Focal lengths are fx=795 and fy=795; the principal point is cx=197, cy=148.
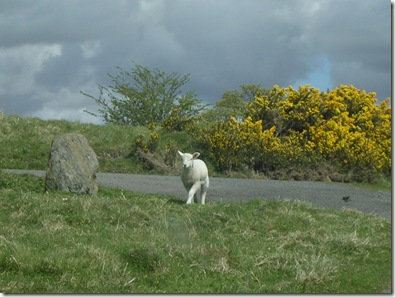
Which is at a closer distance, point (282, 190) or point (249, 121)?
point (282, 190)

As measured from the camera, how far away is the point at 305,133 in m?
33.5

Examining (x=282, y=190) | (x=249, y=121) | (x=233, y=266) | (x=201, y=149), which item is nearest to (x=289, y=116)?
(x=249, y=121)

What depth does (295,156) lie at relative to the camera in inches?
1225

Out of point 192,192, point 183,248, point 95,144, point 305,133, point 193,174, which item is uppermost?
point 305,133

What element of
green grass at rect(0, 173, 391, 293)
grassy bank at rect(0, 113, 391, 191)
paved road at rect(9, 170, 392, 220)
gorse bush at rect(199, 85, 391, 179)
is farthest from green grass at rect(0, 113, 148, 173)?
green grass at rect(0, 173, 391, 293)

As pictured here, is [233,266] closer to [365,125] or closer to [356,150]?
[356,150]

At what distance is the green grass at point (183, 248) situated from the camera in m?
9.50

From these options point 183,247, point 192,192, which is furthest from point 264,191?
point 183,247

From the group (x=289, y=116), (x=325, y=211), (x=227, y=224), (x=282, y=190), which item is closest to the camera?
(x=227, y=224)

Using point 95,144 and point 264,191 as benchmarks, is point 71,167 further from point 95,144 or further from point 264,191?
point 95,144

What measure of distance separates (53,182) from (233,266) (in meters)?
8.02

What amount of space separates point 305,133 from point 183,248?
23.2 metres

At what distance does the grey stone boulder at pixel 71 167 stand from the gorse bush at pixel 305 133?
13131mm

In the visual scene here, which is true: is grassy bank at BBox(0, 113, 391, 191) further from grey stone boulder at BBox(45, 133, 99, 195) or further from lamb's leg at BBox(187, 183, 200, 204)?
lamb's leg at BBox(187, 183, 200, 204)
